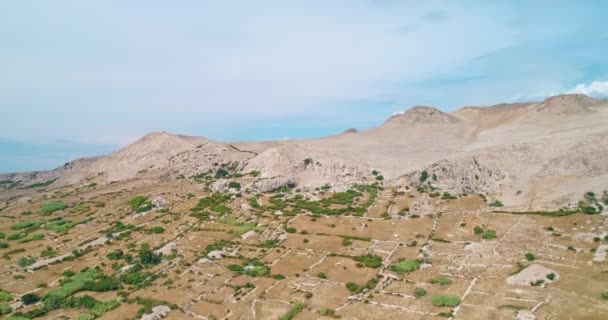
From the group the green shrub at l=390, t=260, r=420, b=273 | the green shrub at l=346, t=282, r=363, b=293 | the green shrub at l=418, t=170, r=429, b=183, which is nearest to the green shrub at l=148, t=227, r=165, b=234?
the green shrub at l=346, t=282, r=363, b=293

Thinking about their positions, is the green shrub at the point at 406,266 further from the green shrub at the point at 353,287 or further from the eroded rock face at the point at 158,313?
the eroded rock face at the point at 158,313

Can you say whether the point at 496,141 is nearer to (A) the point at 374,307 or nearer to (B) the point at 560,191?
(B) the point at 560,191

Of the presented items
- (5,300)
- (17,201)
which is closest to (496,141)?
(5,300)

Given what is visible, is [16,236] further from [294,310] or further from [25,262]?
[294,310]

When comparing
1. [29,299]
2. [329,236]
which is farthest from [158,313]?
[329,236]

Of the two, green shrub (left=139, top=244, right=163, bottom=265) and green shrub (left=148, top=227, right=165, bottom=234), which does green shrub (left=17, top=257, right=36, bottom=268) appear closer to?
green shrub (left=139, top=244, right=163, bottom=265)

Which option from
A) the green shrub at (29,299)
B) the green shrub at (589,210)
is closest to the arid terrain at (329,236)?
the green shrub at (29,299)
